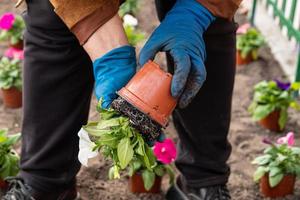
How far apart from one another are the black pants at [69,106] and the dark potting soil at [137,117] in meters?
0.38

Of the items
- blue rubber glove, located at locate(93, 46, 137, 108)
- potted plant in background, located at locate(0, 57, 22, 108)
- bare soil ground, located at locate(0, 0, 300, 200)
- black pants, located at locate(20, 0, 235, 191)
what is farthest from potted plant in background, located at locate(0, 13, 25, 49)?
blue rubber glove, located at locate(93, 46, 137, 108)

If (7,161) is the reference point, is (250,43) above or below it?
below

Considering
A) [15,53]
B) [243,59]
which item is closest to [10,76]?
[15,53]

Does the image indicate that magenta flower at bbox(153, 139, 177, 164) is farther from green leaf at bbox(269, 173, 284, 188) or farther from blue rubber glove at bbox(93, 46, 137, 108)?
blue rubber glove at bbox(93, 46, 137, 108)

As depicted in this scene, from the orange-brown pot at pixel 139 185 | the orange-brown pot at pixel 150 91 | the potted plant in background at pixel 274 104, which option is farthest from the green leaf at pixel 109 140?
the potted plant in background at pixel 274 104

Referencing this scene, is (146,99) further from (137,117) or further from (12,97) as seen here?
(12,97)

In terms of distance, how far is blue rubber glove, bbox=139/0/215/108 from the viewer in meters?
1.47

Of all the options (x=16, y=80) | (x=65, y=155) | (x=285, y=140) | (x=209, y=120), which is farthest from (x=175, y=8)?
(x=16, y=80)

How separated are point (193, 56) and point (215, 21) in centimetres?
40

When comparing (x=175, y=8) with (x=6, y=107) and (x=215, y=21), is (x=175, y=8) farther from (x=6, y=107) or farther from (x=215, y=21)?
(x=6, y=107)

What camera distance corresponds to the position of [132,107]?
1.46m

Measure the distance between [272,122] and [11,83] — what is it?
1346 mm

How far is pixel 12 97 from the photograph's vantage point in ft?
9.89

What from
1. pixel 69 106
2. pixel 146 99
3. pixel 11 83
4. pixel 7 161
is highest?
pixel 146 99
